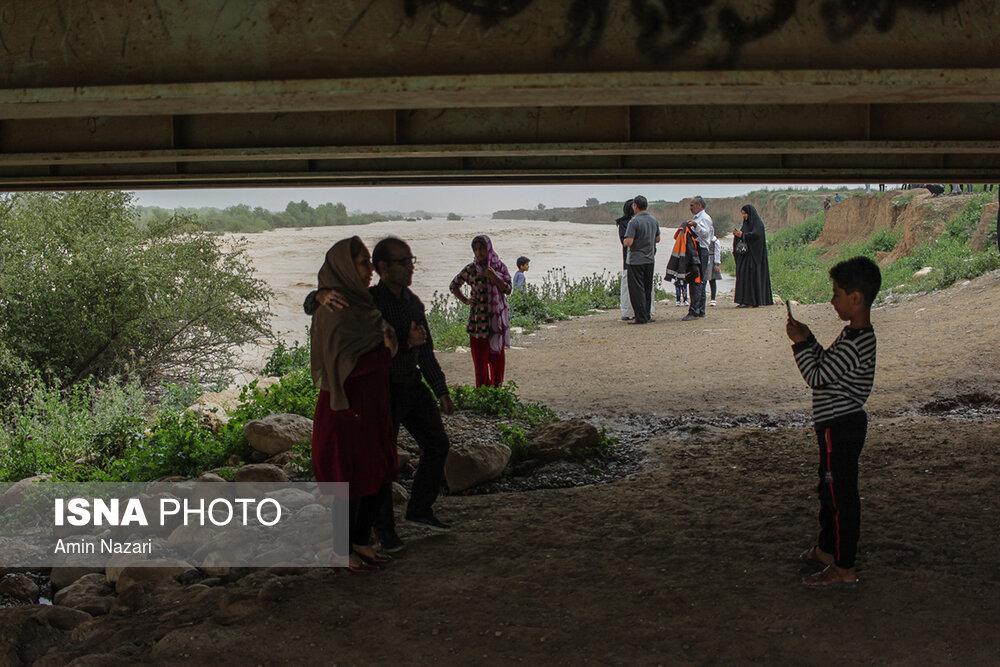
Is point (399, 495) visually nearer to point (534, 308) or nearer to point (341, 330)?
point (341, 330)

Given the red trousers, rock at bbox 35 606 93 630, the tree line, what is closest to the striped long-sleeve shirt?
rock at bbox 35 606 93 630

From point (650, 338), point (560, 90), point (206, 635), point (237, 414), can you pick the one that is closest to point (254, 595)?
point (206, 635)

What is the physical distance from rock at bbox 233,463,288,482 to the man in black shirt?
1805mm

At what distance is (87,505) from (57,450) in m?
2.08

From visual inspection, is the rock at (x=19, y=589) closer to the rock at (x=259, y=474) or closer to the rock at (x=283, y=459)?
the rock at (x=259, y=474)

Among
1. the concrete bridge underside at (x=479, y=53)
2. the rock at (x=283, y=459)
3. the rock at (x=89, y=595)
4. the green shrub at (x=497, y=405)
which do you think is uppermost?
the concrete bridge underside at (x=479, y=53)

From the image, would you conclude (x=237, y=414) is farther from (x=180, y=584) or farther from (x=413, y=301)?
(x=413, y=301)

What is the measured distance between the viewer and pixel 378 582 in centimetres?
460

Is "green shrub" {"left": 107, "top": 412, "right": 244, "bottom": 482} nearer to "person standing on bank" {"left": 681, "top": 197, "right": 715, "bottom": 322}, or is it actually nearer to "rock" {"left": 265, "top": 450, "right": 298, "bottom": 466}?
"rock" {"left": 265, "top": 450, "right": 298, "bottom": 466}

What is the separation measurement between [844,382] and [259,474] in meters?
4.37

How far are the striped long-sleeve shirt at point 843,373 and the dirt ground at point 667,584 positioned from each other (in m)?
0.97

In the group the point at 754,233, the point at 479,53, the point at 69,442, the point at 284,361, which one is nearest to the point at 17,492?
the point at 69,442

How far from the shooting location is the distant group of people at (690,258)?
14.9 m

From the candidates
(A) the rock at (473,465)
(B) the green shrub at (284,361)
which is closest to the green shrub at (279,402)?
(A) the rock at (473,465)
